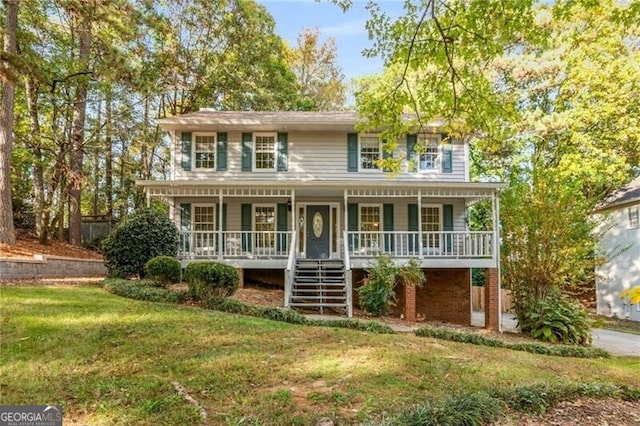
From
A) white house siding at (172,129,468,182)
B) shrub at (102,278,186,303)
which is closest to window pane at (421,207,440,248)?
white house siding at (172,129,468,182)

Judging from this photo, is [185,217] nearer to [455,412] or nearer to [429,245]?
[429,245]

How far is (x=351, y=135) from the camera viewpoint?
47.4 ft

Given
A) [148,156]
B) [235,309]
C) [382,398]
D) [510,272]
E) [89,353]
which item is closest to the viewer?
[382,398]

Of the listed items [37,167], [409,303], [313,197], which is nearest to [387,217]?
[313,197]

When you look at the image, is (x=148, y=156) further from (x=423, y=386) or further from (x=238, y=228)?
(x=423, y=386)

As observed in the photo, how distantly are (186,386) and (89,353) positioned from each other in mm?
1678

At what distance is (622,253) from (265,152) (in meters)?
15.2

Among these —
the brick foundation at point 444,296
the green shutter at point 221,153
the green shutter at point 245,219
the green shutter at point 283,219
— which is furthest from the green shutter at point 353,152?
the green shutter at point 221,153

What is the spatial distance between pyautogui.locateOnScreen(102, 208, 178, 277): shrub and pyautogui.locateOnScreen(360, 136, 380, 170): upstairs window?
697cm

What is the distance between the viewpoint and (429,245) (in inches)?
536

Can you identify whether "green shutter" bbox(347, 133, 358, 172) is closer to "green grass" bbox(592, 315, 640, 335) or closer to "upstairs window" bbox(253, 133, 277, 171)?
"upstairs window" bbox(253, 133, 277, 171)

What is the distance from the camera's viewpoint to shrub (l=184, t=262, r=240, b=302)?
8.76 m

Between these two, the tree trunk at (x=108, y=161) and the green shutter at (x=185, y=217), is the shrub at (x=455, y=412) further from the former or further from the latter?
the tree trunk at (x=108, y=161)

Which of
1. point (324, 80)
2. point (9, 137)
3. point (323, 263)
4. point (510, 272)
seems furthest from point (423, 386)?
point (324, 80)
